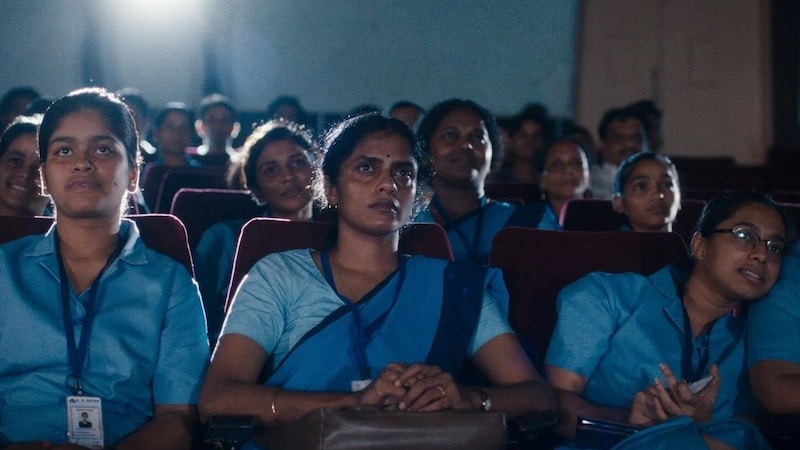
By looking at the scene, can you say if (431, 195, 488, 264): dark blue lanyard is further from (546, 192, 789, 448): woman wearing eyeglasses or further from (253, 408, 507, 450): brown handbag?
(253, 408, 507, 450): brown handbag

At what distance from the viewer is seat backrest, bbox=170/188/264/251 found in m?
3.86

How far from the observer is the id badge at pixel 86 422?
6.94ft

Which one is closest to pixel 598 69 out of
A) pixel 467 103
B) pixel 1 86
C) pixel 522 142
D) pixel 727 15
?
pixel 727 15

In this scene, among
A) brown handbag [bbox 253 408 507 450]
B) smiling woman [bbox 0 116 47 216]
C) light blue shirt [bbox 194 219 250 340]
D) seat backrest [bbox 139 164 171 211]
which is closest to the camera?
brown handbag [bbox 253 408 507 450]

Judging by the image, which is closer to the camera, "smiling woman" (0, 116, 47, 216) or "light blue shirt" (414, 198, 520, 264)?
"smiling woman" (0, 116, 47, 216)

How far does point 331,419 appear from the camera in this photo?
192 centimetres

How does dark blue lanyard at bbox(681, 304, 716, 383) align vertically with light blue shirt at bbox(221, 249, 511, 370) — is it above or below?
below

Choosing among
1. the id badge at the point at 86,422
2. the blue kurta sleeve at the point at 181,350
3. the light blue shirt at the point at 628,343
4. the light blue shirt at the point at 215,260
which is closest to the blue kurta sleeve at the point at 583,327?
the light blue shirt at the point at 628,343

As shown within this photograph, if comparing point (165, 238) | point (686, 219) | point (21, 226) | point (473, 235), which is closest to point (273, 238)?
point (165, 238)

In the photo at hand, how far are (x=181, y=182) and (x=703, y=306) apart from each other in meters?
2.96

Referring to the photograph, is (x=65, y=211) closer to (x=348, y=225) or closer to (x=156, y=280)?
→ (x=156, y=280)

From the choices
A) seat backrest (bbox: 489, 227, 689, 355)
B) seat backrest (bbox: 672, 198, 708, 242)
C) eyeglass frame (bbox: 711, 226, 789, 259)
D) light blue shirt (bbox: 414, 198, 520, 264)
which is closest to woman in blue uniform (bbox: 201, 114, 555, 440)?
seat backrest (bbox: 489, 227, 689, 355)

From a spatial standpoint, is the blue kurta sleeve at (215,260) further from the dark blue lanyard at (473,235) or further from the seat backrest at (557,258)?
the seat backrest at (557,258)

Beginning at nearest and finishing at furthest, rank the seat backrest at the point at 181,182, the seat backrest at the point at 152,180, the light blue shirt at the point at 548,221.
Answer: the light blue shirt at the point at 548,221
the seat backrest at the point at 181,182
the seat backrest at the point at 152,180
